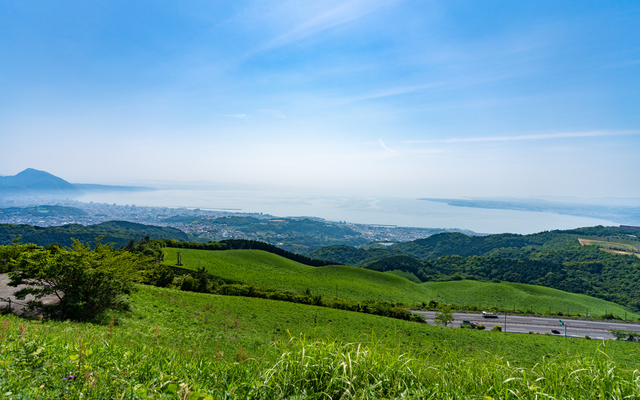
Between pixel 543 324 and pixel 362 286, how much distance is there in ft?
104

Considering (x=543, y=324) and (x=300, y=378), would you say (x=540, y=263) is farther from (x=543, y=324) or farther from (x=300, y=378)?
(x=300, y=378)

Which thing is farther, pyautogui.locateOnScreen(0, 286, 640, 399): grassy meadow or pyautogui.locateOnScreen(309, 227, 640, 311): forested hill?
pyautogui.locateOnScreen(309, 227, 640, 311): forested hill

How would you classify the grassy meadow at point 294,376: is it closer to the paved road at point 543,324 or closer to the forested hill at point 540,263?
the paved road at point 543,324

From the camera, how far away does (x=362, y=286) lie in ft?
196

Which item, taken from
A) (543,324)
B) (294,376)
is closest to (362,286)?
(543,324)

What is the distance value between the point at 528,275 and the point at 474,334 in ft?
360

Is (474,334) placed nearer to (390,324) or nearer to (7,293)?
(390,324)

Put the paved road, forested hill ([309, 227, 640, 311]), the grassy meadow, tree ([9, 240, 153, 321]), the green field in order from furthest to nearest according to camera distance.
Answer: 1. forested hill ([309, 227, 640, 311])
2. the green field
3. the paved road
4. tree ([9, 240, 153, 321])
5. the grassy meadow

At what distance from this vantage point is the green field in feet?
172

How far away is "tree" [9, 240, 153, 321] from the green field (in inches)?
1486

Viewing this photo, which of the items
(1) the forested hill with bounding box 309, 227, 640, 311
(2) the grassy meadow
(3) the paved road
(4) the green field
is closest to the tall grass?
(2) the grassy meadow

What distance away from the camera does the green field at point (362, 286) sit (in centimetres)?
5250

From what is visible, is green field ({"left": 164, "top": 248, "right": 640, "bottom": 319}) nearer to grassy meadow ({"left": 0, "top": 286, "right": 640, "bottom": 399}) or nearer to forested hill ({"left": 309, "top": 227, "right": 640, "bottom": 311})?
forested hill ({"left": 309, "top": 227, "right": 640, "bottom": 311})

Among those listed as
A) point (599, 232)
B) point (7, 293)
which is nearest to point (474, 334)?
point (7, 293)
